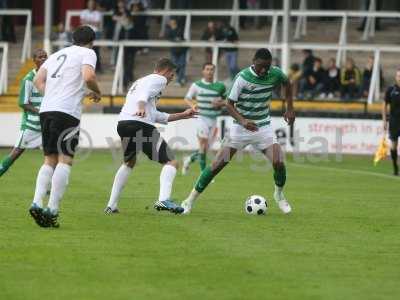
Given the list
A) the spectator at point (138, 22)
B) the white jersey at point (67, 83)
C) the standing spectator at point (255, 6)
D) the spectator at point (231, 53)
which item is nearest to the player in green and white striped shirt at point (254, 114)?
the white jersey at point (67, 83)

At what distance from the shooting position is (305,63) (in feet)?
106

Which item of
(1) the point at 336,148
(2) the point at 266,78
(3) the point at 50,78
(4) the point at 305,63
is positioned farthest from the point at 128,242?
(4) the point at 305,63

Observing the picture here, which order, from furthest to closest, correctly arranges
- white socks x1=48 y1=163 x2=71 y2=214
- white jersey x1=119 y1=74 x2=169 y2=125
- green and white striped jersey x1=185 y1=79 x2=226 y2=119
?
green and white striped jersey x1=185 y1=79 x2=226 y2=119 < white jersey x1=119 y1=74 x2=169 y2=125 < white socks x1=48 y1=163 x2=71 y2=214

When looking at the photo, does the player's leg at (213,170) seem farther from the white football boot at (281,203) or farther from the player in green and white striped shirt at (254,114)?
the white football boot at (281,203)

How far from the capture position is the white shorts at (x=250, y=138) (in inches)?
611

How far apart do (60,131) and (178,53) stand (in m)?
20.7

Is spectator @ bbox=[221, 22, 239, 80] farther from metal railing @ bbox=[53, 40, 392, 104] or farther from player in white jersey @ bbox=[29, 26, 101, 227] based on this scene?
player in white jersey @ bbox=[29, 26, 101, 227]

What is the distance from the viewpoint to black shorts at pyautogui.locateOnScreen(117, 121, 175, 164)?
14.9 meters

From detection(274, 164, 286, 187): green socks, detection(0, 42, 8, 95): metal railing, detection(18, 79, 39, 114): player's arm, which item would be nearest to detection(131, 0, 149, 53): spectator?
detection(0, 42, 8, 95): metal railing

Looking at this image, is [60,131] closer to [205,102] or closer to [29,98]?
[29,98]

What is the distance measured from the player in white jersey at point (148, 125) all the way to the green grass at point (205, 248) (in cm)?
55

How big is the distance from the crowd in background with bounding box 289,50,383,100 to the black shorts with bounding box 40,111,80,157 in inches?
738

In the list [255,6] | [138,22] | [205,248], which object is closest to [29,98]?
[205,248]

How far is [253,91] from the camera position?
15289 mm
